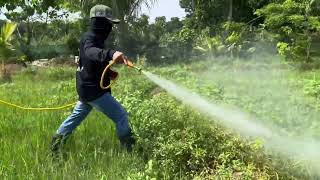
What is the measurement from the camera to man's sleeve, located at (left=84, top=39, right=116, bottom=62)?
16.0ft

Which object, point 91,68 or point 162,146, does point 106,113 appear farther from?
point 162,146

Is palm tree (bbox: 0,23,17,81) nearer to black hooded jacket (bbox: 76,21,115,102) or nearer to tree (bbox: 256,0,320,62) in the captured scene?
tree (bbox: 256,0,320,62)

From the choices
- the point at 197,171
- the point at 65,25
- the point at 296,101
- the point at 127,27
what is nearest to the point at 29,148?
the point at 197,171

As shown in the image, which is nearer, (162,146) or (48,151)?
(162,146)

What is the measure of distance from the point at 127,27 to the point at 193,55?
3.64 metres

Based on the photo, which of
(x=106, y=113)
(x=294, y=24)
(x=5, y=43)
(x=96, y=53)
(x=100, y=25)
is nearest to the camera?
(x=96, y=53)

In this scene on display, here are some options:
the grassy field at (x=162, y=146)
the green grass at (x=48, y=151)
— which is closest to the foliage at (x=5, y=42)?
the green grass at (x=48, y=151)

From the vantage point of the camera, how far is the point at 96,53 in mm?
5020

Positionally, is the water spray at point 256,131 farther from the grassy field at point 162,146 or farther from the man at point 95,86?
the man at point 95,86

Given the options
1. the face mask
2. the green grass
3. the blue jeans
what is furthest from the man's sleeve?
the green grass

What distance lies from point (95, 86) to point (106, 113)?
1.06 ft

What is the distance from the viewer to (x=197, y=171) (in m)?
4.67

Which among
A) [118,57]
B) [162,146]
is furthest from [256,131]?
[118,57]

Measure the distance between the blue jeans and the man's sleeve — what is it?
48 centimetres
